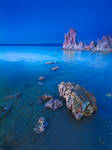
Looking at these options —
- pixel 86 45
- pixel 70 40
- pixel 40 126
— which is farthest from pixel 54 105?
pixel 70 40

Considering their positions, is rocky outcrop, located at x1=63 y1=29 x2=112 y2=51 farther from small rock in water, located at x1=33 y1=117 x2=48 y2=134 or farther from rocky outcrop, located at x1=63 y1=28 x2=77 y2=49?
small rock in water, located at x1=33 y1=117 x2=48 y2=134

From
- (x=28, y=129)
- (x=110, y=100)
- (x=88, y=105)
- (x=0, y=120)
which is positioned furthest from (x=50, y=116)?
(x=110, y=100)

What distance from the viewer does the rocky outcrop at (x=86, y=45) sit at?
7543cm

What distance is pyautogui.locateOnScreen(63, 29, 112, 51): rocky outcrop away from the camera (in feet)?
247

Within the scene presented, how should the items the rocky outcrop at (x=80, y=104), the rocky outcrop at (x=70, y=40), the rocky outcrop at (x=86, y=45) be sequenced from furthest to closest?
the rocky outcrop at (x=70, y=40) < the rocky outcrop at (x=86, y=45) < the rocky outcrop at (x=80, y=104)

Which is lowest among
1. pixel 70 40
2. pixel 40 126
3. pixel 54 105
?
pixel 40 126

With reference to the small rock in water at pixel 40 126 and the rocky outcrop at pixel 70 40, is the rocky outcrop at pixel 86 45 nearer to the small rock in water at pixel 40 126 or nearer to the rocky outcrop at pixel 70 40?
the rocky outcrop at pixel 70 40

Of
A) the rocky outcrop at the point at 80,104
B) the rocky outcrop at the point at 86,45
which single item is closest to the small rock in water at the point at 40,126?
the rocky outcrop at the point at 80,104

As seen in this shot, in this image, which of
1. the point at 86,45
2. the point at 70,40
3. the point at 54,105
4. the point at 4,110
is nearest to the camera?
the point at 4,110

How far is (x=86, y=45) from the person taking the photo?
8938cm

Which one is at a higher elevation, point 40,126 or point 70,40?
point 70,40

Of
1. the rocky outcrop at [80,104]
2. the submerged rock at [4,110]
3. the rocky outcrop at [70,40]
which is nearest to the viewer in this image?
the rocky outcrop at [80,104]

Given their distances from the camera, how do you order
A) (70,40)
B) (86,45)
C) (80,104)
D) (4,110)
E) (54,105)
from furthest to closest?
(70,40)
(86,45)
(54,105)
(4,110)
(80,104)

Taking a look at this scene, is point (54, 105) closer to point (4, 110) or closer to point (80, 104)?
point (80, 104)
